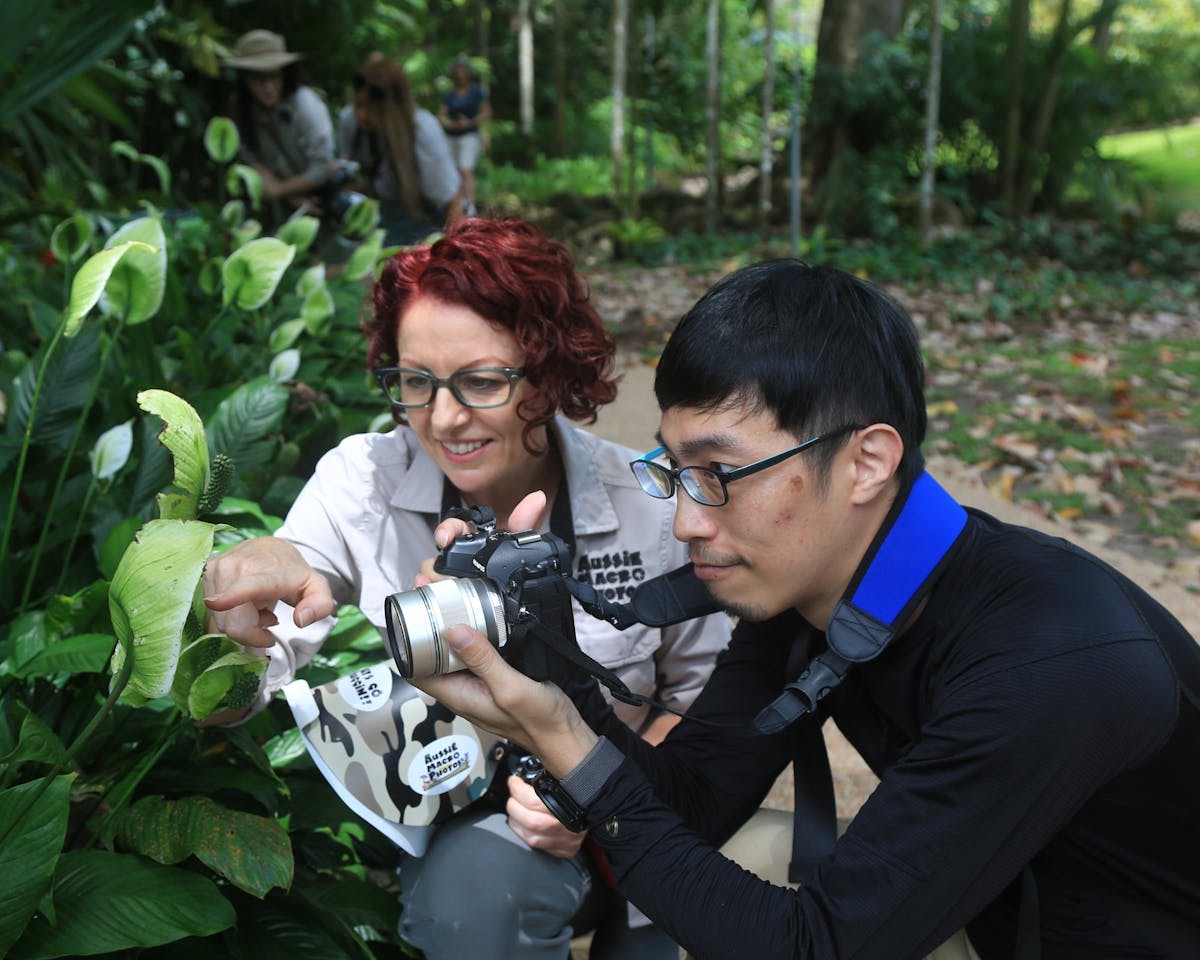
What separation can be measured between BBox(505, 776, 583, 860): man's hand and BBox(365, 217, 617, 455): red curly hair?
0.56m

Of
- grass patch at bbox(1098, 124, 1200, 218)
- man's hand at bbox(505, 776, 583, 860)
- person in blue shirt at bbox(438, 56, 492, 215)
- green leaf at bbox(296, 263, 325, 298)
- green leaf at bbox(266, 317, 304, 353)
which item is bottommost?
grass patch at bbox(1098, 124, 1200, 218)

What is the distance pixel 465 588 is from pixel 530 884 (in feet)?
1.98

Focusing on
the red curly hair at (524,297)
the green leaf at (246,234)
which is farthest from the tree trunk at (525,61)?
the red curly hair at (524,297)

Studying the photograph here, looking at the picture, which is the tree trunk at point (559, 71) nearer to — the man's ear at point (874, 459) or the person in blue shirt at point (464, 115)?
the person in blue shirt at point (464, 115)

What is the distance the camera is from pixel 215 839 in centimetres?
145

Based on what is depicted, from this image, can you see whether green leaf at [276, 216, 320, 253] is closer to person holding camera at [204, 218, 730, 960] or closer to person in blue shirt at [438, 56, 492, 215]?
person holding camera at [204, 218, 730, 960]

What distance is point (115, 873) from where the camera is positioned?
1.42 meters

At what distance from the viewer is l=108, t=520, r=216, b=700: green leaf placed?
42.0 inches

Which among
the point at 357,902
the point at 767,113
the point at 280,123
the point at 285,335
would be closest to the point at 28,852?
Answer: the point at 357,902

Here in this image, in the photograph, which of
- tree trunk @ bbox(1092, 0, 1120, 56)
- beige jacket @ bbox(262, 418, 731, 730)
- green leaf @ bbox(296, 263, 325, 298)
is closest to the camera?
beige jacket @ bbox(262, 418, 731, 730)

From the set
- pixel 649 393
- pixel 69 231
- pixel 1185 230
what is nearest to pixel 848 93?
pixel 1185 230

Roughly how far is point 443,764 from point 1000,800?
821mm

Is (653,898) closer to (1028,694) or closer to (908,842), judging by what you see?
(908,842)

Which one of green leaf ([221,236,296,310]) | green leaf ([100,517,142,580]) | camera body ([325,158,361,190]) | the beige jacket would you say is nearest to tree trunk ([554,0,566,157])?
camera body ([325,158,361,190])
